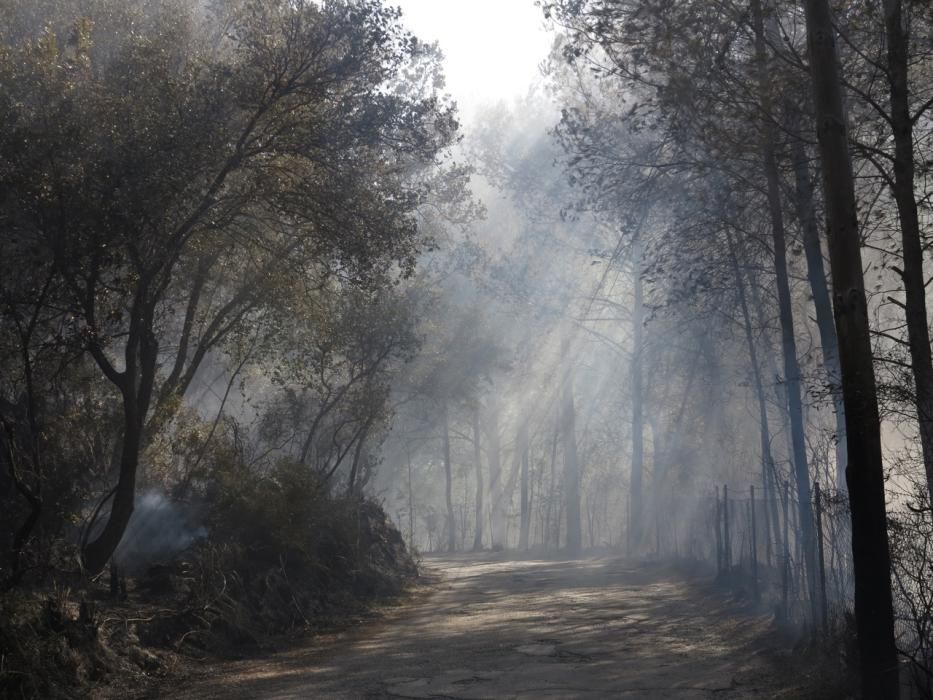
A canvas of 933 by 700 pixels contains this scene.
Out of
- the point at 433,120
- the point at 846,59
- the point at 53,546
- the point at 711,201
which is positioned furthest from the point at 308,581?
the point at 846,59

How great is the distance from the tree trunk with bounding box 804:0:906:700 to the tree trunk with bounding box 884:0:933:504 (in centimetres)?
50

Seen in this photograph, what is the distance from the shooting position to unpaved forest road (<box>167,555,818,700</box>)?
1027 centimetres

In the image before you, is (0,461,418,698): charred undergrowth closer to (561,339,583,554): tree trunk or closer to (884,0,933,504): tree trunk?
(884,0,933,504): tree trunk

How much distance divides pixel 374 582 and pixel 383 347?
245 inches

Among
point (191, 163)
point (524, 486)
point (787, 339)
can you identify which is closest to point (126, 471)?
point (191, 163)

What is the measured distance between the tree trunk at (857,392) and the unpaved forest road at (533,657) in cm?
169

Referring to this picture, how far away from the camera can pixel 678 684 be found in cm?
1059

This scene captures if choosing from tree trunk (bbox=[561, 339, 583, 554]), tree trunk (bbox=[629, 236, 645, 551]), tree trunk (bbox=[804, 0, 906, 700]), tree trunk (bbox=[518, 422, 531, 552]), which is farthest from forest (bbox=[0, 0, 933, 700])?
tree trunk (bbox=[518, 422, 531, 552])

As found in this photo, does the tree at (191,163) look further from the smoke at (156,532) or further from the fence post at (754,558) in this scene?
the fence post at (754,558)

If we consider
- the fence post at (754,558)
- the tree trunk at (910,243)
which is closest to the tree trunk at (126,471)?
the tree trunk at (910,243)

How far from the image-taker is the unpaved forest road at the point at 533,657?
10.3m

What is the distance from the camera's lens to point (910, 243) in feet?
31.0

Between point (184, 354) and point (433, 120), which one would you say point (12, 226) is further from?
point (433, 120)

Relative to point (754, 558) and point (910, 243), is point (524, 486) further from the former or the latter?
point (910, 243)
